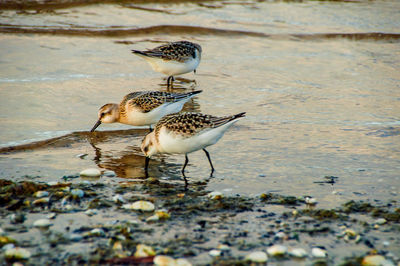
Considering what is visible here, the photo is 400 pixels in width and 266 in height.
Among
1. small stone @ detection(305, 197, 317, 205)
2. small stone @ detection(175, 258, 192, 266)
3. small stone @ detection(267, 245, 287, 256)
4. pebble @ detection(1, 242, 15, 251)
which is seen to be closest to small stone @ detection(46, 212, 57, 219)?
pebble @ detection(1, 242, 15, 251)

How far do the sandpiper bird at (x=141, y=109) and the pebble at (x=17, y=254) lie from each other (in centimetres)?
406

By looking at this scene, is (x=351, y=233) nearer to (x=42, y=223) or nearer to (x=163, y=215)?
(x=163, y=215)

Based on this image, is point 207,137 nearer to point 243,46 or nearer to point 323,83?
point 323,83

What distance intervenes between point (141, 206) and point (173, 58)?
569 cm

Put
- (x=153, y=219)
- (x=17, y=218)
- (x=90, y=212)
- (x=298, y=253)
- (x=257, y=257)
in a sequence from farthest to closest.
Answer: (x=90, y=212)
(x=153, y=219)
(x=17, y=218)
(x=298, y=253)
(x=257, y=257)

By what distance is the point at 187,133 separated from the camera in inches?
254

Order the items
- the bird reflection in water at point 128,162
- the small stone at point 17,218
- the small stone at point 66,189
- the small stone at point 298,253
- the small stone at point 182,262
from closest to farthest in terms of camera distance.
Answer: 1. the small stone at point 182,262
2. the small stone at point 298,253
3. the small stone at point 17,218
4. the small stone at point 66,189
5. the bird reflection in water at point 128,162

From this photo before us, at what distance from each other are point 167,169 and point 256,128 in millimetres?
2104

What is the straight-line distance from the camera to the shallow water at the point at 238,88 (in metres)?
6.74

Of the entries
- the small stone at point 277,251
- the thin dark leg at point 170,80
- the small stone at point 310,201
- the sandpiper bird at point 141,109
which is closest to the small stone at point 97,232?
the small stone at point 277,251

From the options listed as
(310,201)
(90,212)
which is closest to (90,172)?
(90,212)

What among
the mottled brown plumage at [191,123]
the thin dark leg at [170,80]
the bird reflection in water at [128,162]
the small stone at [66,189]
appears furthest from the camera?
the thin dark leg at [170,80]

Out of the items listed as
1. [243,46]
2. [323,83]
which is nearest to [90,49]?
[243,46]

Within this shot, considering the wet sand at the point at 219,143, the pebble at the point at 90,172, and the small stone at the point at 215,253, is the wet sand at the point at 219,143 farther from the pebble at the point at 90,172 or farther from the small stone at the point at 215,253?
the pebble at the point at 90,172
